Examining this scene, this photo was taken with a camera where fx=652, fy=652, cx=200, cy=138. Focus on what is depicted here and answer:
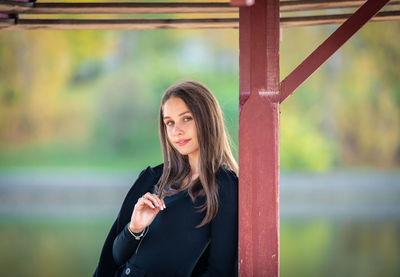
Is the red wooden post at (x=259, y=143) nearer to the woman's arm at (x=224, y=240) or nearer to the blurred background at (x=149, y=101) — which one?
the woman's arm at (x=224, y=240)

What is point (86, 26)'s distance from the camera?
330cm

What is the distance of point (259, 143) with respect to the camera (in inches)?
91.5

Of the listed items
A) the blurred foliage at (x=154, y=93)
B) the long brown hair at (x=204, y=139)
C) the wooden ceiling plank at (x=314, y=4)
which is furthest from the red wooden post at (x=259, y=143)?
A: the blurred foliage at (x=154, y=93)

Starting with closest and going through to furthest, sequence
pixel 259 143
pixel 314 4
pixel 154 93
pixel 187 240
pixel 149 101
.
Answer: pixel 259 143 → pixel 187 240 → pixel 314 4 → pixel 149 101 → pixel 154 93

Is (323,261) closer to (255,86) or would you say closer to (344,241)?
(344,241)

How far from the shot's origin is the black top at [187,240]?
7.82 ft

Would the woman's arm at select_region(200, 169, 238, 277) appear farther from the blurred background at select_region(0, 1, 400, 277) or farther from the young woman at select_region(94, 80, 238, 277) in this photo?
the blurred background at select_region(0, 1, 400, 277)

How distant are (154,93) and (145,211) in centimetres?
1689

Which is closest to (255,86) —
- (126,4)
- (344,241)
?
(126,4)

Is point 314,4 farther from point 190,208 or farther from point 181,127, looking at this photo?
point 190,208

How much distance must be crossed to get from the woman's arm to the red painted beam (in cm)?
44

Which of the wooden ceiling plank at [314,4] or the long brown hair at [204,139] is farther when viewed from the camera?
the wooden ceiling plank at [314,4]

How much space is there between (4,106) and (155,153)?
4.82m

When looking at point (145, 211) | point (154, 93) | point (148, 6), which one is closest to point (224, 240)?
point (145, 211)
